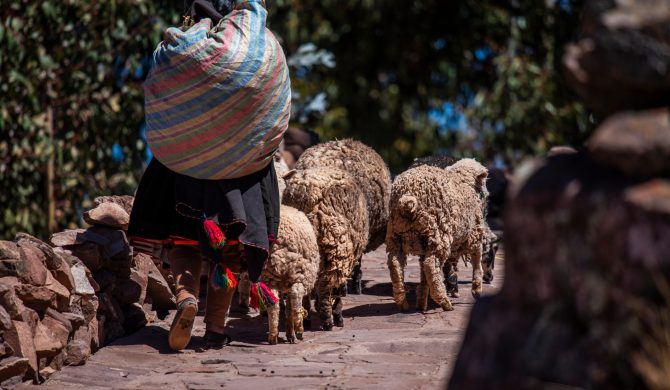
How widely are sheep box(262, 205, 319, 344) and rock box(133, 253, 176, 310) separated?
→ 1.36 m

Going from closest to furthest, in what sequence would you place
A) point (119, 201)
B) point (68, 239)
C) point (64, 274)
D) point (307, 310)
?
point (64, 274), point (68, 239), point (307, 310), point (119, 201)

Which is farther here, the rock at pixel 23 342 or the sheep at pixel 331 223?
the sheep at pixel 331 223

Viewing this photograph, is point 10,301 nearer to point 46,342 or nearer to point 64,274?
point 46,342

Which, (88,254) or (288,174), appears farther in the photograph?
(288,174)

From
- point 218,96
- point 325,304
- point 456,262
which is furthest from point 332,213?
point 456,262

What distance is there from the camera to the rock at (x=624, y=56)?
296cm

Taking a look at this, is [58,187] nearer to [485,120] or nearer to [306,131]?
[306,131]

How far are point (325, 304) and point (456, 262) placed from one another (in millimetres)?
1430

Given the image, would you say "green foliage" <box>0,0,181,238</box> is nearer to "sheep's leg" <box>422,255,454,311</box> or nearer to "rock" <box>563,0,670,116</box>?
"sheep's leg" <box>422,255,454,311</box>

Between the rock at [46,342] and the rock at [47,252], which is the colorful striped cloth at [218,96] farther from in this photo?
the rock at [46,342]

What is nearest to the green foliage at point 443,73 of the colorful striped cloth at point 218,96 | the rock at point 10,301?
the colorful striped cloth at point 218,96

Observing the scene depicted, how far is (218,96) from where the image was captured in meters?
6.37

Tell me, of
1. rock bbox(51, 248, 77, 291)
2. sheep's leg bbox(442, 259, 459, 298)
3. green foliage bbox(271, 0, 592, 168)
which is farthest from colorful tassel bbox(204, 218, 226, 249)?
green foliage bbox(271, 0, 592, 168)

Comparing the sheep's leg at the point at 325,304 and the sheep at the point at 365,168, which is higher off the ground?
the sheep at the point at 365,168
